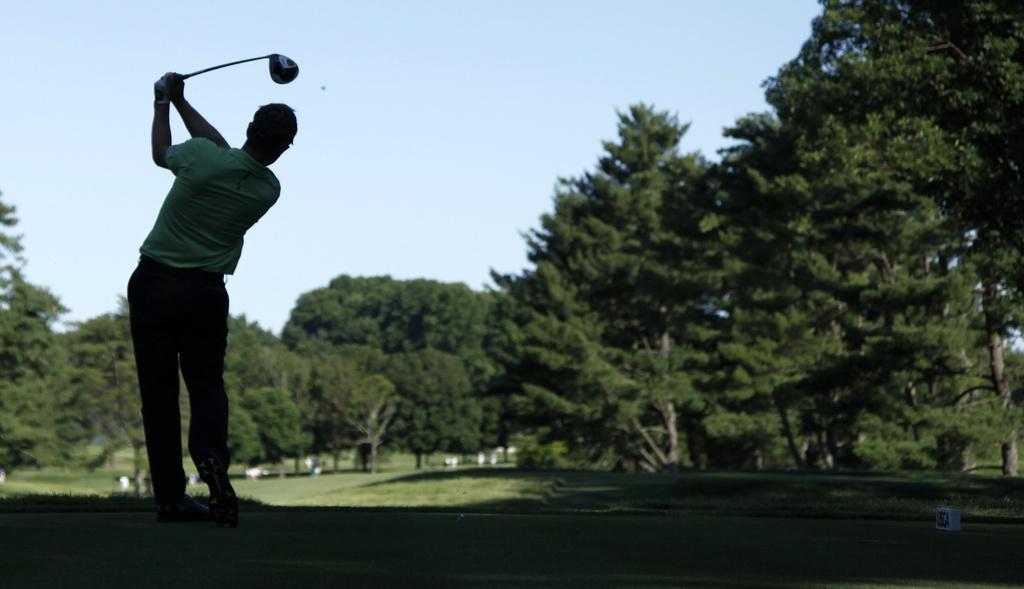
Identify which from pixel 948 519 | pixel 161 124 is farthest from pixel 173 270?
pixel 948 519

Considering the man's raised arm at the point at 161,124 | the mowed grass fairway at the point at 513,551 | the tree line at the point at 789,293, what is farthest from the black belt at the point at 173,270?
the tree line at the point at 789,293

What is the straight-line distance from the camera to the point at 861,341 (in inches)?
1773

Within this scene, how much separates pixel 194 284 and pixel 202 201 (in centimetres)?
41

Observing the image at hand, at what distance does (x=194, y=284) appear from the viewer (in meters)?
7.01

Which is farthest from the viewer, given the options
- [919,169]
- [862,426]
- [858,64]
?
[862,426]

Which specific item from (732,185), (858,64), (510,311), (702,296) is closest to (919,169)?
(858,64)

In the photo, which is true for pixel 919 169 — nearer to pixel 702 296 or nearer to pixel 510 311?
pixel 702 296

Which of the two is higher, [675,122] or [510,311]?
[675,122]

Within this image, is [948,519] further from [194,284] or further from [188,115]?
[188,115]

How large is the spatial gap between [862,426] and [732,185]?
46.5 feet

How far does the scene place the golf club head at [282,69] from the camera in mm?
7891

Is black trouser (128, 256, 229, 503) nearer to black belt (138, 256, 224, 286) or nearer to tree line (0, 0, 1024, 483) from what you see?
black belt (138, 256, 224, 286)

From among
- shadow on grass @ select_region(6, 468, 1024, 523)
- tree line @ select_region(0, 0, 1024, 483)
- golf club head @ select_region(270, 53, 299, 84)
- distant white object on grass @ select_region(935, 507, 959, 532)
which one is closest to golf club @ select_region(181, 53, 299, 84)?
golf club head @ select_region(270, 53, 299, 84)

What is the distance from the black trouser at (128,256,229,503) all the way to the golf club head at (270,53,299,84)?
4.36 feet
